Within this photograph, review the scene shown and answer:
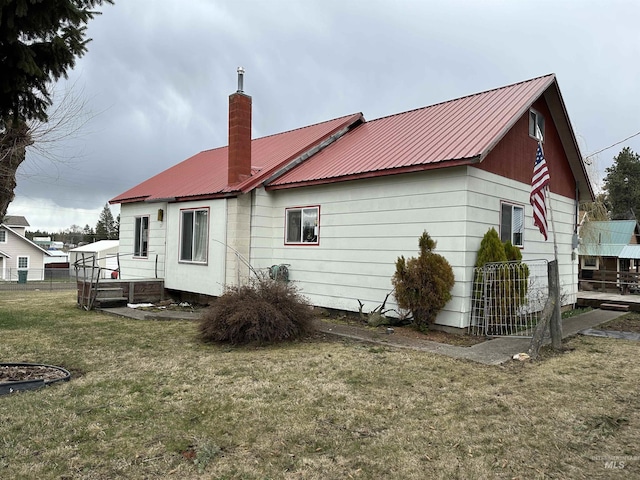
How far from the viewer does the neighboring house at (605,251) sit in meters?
23.2

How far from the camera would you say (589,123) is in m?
23.4

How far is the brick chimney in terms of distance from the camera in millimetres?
11961

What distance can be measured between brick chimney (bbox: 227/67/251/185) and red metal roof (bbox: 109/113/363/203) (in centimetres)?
32

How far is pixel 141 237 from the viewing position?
1512 centimetres

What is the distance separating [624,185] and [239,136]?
41417mm

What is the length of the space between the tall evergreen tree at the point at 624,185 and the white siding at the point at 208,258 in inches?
1611

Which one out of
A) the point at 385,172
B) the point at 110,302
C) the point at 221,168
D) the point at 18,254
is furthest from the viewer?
the point at 18,254

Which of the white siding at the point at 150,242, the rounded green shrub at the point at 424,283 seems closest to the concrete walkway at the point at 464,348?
the rounded green shrub at the point at 424,283

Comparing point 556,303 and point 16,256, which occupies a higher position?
point 556,303

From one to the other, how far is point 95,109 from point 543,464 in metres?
10.0

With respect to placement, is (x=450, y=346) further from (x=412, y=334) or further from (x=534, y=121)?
(x=534, y=121)

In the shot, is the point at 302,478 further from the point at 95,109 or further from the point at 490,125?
the point at 95,109

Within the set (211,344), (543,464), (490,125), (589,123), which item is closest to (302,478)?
(543,464)

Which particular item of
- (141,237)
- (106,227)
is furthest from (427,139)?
(106,227)
